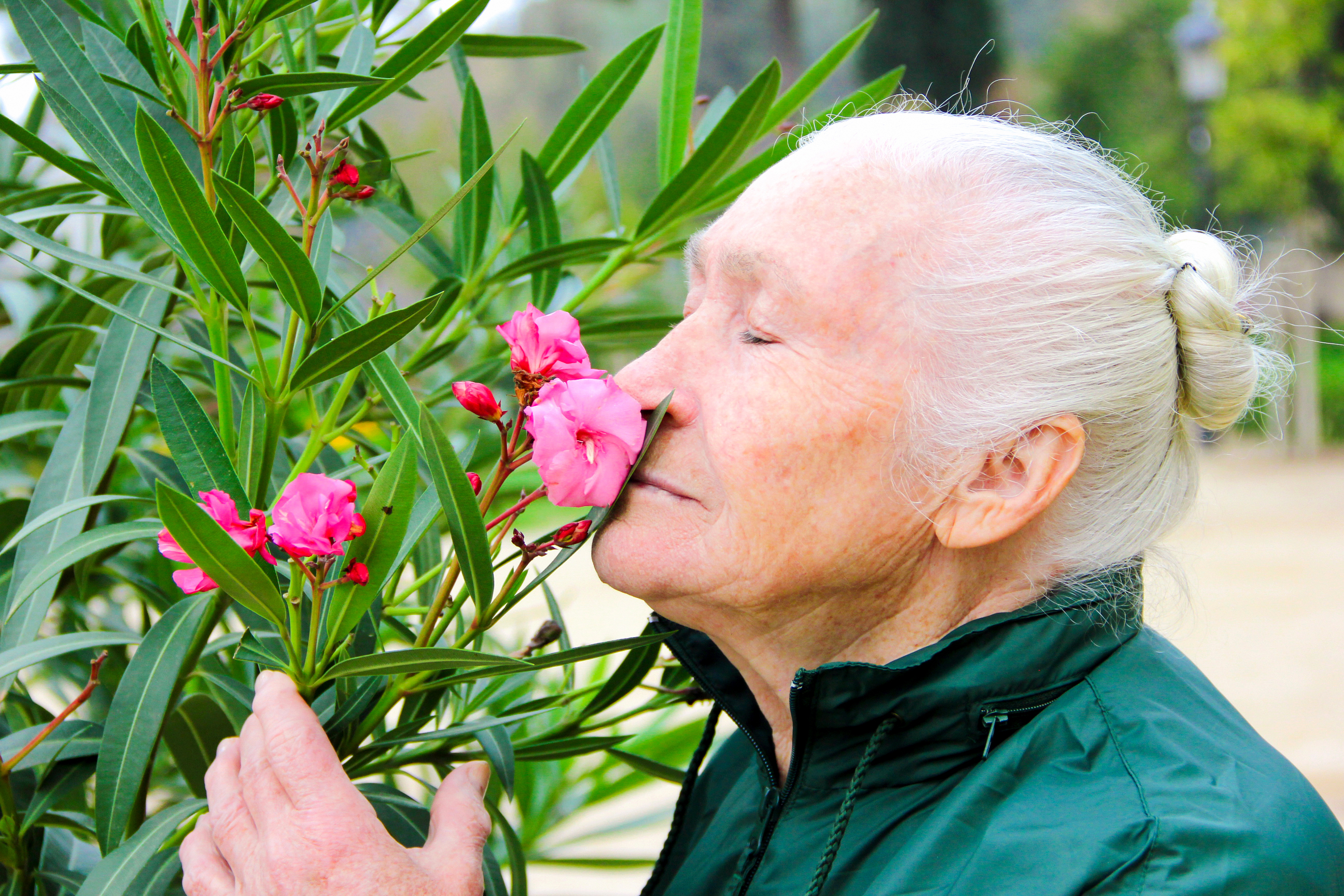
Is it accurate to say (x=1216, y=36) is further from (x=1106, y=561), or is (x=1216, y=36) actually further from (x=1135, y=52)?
(x=1106, y=561)

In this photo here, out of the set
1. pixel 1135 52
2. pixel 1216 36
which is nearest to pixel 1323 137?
pixel 1216 36

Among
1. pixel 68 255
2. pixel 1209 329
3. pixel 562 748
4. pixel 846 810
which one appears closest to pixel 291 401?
pixel 68 255

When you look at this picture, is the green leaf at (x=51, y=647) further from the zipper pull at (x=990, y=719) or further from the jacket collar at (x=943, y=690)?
the zipper pull at (x=990, y=719)

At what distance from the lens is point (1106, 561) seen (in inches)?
45.0

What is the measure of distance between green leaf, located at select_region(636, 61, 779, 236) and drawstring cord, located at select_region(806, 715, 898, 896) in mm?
634

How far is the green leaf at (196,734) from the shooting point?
118cm

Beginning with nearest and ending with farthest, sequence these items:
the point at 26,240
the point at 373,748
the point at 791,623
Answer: the point at 26,240 < the point at 373,748 < the point at 791,623

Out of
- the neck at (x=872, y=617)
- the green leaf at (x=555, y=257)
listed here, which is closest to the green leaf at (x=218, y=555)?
the neck at (x=872, y=617)

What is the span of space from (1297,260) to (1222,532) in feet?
29.1

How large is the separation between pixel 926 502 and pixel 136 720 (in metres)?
0.77

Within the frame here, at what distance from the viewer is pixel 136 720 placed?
37.6 inches

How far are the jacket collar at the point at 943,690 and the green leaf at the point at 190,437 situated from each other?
1.86ft

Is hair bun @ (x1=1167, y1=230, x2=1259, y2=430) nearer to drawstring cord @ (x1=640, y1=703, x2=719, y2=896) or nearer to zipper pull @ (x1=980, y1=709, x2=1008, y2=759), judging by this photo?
zipper pull @ (x1=980, y1=709, x2=1008, y2=759)

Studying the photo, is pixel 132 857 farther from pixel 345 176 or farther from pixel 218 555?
pixel 345 176
